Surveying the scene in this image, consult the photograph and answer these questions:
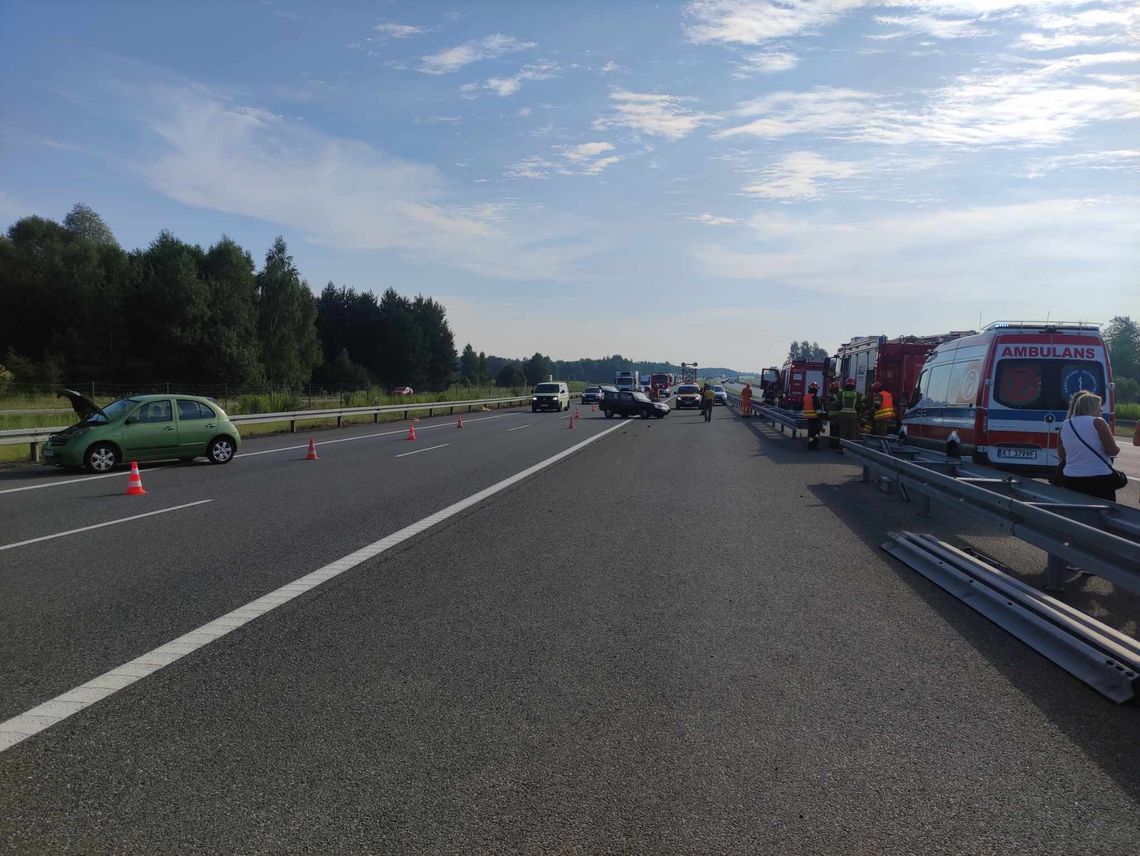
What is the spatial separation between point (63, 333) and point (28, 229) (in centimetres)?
1677

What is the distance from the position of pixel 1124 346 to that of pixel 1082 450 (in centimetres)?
12988

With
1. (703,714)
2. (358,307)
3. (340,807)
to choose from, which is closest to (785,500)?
(703,714)


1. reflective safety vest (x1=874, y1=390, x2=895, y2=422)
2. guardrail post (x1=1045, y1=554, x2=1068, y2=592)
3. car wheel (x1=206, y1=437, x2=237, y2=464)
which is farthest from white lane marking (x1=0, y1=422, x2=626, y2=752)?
reflective safety vest (x1=874, y1=390, x2=895, y2=422)

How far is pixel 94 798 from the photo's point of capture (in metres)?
3.54

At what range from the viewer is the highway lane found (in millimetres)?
5672

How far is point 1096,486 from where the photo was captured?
8.64 m

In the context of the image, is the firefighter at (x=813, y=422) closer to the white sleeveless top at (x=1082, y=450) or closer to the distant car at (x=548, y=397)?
the white sleeveless top at (x=1082, y=450)

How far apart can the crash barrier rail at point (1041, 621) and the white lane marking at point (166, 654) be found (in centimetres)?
528

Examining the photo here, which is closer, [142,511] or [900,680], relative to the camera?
[900,680]

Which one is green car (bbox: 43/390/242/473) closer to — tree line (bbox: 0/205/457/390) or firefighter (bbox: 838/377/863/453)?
firefighter (bbox: 838/377/863/453)

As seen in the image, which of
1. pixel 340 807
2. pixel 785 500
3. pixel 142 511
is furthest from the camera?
pixel 785 500

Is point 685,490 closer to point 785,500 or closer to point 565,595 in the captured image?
point 785,500

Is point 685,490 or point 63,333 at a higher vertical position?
point 63,333

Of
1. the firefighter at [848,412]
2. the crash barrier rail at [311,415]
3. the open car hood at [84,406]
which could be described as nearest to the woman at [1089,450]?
the firefighter at [848,412]
